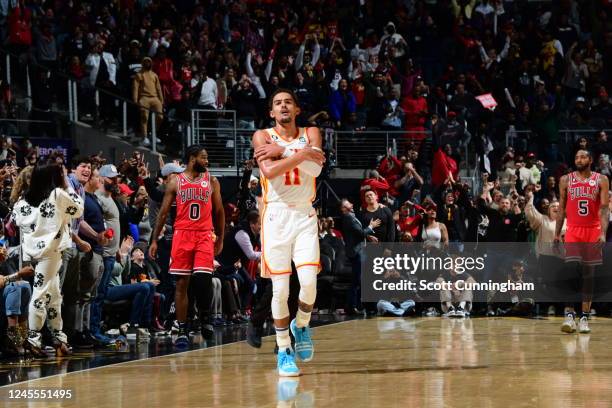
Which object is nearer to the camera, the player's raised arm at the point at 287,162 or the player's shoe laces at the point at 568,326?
the player's raised arm at the point at 287,162

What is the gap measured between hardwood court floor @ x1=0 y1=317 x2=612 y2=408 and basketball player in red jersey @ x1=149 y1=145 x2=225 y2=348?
779 mm

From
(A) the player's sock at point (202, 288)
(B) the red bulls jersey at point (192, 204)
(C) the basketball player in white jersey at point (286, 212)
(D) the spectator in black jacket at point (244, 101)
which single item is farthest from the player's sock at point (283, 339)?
(D) the spectator in black jacket at point (244, 101)

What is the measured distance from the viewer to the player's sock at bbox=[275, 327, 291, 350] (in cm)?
809

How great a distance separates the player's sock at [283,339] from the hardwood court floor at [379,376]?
9.2 inches

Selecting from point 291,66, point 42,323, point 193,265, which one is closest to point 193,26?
point 291,66

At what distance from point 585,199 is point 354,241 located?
4962mm

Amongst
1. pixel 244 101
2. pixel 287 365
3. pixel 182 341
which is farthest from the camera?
pixel 244 101

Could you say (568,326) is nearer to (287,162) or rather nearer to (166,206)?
(166,206)

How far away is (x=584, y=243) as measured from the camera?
12.7m

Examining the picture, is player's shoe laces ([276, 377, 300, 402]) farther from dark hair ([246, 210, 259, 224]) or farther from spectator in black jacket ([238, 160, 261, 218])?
spectator in black jacket ([238, 160, 261, 218])

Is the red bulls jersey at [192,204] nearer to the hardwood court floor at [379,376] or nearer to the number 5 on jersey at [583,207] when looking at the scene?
the hardwood court floor at [379,376]

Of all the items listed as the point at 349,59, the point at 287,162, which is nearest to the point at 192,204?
the point at 287,162

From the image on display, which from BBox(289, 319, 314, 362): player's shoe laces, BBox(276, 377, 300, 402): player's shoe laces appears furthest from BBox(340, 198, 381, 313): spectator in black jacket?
BBox(276, 377, 300, 402): player's shoe laces

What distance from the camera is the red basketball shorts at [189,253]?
11.0 meters
